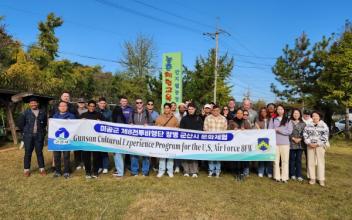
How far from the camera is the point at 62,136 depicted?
6.87 meters

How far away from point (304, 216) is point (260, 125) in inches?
116

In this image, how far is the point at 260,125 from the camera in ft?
24.7

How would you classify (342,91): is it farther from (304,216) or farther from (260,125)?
(304,216)

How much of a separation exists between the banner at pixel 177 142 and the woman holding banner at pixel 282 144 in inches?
5.1

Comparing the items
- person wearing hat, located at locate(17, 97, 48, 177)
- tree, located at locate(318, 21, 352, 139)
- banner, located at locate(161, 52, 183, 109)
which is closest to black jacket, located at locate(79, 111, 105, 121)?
person wearing hat, located at locate(17, 97, 48, 177)

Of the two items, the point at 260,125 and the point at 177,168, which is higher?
the point at 260,125

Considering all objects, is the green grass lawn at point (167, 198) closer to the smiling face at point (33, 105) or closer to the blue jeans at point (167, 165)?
the blue jeans at point (167, 165)

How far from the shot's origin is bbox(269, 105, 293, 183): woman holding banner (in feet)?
22.9

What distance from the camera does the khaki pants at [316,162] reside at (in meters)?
6.84

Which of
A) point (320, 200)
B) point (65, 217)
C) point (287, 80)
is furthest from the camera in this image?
point (287, 80)

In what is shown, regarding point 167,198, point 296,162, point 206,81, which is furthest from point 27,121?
point 206,81

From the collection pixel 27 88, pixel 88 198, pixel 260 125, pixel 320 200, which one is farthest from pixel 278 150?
pixel 27 88

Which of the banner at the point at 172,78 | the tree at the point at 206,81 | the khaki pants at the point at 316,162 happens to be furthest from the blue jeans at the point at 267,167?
the tree at the point at 206,81

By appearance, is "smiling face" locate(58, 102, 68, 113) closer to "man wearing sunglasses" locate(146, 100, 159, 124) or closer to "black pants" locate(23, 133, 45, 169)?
"black pants" locate(23, 133, 45, 169)
